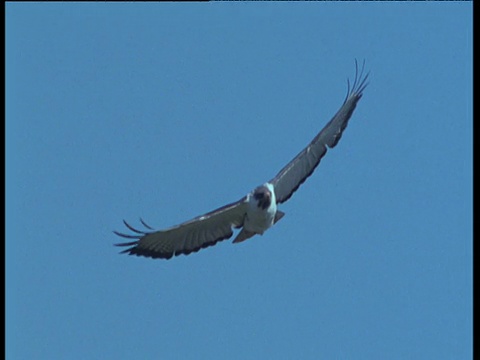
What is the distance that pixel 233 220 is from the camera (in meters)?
13.3

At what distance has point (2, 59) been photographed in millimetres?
11094

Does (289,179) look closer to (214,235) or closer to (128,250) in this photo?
(214,235)

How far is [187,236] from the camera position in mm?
13500

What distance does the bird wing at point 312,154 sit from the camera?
13.3 m

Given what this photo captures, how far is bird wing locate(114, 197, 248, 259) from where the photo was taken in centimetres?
1316

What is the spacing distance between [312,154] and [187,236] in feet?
6.57

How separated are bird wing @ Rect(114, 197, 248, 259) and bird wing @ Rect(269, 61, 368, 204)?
27.7 inches

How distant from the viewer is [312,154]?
13.6 metres

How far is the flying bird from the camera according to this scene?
13016 millimetres

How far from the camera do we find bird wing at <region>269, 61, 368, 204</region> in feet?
43.7

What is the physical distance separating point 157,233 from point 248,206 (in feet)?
4.44

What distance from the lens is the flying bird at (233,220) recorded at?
1302 cm
